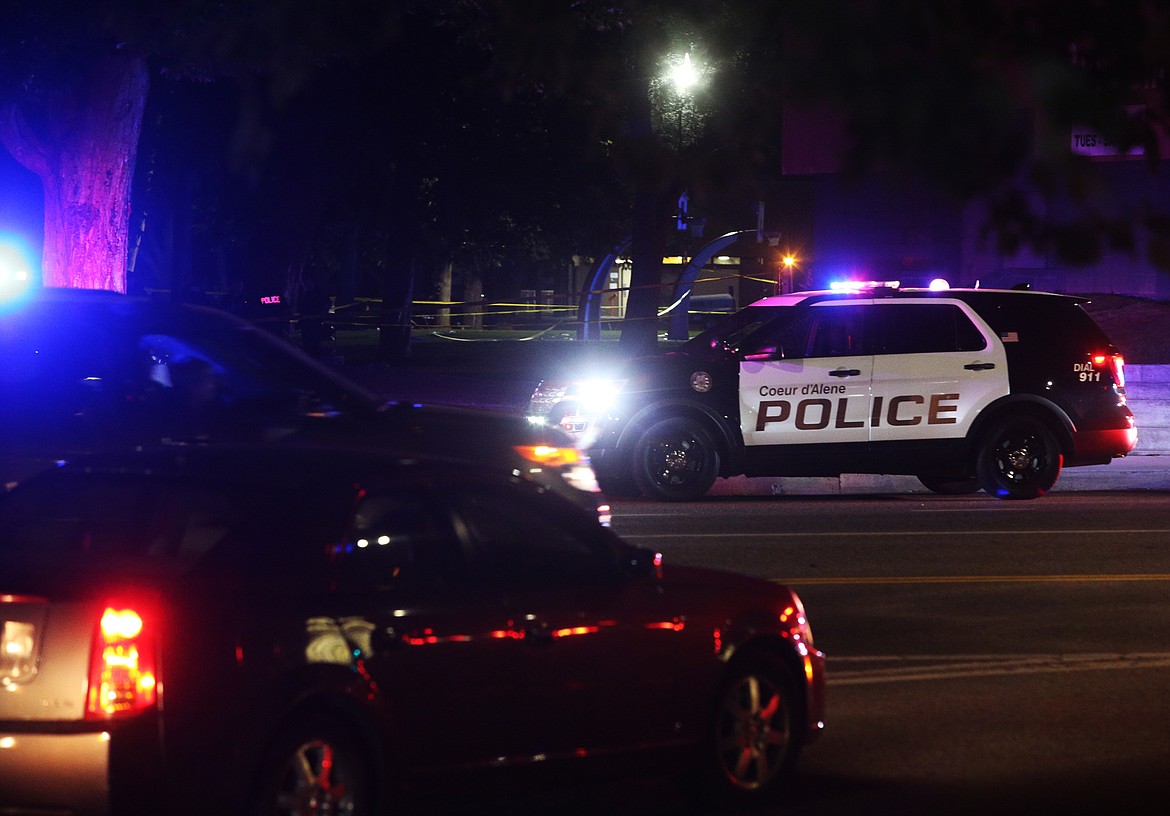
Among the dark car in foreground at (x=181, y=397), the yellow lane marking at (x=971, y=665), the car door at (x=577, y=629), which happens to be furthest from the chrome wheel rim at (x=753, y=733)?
the yellow lane marking at (x=971, y=665)

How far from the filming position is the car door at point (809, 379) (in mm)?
17562

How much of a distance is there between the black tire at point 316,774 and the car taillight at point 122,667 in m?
0.44

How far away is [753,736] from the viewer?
288 inches

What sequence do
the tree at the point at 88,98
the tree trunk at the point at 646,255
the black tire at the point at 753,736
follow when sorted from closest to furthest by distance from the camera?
the black tire at the point at 753,736
the tree at the point at 88,98
the tree trunk at the point at 646,255

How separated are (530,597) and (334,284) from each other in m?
93.3

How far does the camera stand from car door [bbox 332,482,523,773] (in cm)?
610

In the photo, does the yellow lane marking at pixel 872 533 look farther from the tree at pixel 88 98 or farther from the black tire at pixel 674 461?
the tree at pixel 88 98

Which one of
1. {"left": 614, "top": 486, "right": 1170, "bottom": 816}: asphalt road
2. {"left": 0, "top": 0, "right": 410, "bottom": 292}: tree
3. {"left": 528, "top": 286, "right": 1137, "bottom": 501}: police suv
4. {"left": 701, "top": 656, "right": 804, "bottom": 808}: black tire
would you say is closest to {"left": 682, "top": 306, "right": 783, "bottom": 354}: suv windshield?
{"left": 528, "top": 286, "right": 1137, "bottom": 501}: police suv

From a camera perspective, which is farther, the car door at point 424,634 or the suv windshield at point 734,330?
the suv windshield at point 734,330

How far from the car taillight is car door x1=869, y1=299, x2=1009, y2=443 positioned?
12636 mm

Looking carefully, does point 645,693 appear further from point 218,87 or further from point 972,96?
point 218,87

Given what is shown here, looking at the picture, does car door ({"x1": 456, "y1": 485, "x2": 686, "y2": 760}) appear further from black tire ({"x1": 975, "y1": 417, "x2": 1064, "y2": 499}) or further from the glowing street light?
the glowing street light

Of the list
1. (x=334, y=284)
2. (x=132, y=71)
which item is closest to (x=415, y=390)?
(x=132, y=71)

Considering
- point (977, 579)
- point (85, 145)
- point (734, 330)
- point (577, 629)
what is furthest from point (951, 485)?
point (577, 629)
